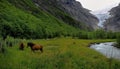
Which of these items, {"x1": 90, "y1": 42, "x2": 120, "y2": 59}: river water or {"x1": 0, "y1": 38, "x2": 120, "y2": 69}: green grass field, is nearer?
{"x1": 0, "y1": 38, "x2": 120, "y2": 69}: green grass field

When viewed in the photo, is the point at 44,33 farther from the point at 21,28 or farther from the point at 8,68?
the point at 8,68

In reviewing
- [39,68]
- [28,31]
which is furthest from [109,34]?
[39,68]

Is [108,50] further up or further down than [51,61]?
further down

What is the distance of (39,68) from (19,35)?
120 meters

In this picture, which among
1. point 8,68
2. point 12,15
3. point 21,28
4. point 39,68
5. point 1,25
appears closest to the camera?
point 8,68

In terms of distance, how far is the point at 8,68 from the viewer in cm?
2550

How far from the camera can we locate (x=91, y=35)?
563ft

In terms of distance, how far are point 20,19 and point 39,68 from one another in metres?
145

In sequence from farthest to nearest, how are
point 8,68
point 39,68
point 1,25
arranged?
1. point 1,25
2. point 39,68
3. point 8,68

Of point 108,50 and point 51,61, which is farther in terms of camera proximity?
point 108,50

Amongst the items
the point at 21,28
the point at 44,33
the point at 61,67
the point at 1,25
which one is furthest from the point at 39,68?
the point at 44,33

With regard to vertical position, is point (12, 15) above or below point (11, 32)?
above

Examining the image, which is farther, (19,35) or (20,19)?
(20,19)

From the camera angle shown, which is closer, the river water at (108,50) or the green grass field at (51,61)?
the green grass field at (51,61)
